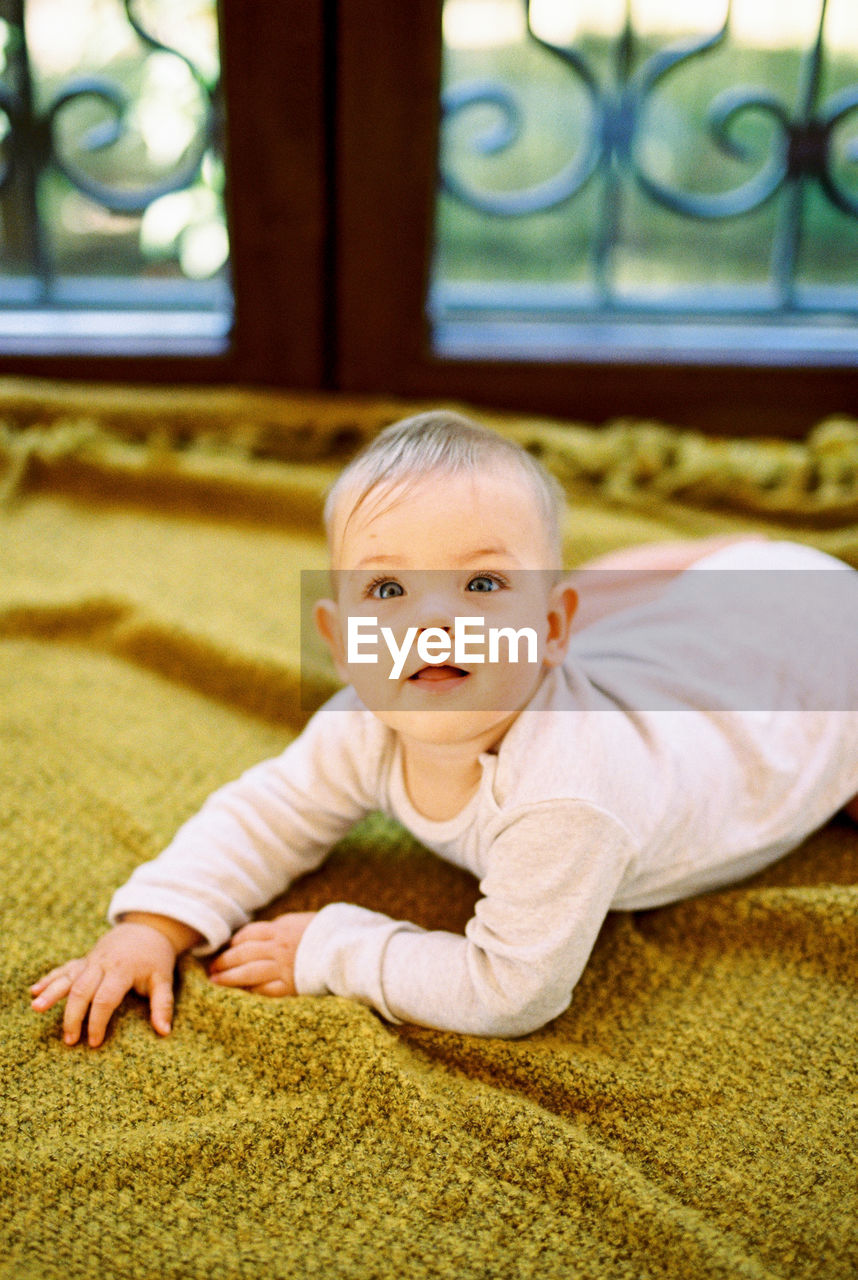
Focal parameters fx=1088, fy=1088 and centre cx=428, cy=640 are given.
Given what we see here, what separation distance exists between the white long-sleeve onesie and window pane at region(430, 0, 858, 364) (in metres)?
0.67

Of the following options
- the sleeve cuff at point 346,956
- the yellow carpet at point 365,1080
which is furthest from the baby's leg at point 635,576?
the sleeve cuff at point 346,956

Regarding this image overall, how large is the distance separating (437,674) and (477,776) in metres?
0.09

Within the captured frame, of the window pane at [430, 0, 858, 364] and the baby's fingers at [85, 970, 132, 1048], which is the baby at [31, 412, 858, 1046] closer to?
the baby's fingers at [85, 970, 132, 1048]

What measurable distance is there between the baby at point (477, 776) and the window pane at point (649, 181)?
0.71 meters

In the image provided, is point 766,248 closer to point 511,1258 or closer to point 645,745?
point 645,745

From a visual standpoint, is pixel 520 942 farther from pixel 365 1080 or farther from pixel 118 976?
pixel 118 976

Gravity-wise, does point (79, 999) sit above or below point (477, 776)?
Answer: below

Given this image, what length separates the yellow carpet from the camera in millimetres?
522

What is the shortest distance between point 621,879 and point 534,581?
0.60ft

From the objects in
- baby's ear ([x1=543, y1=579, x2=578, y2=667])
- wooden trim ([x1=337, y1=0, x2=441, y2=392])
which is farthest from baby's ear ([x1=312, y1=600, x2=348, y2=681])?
wooden trim ([x1=337, y1=0, x2=441, y2=392])

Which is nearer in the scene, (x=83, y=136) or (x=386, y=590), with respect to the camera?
(x=386, y=590)

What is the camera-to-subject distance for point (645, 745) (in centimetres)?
69

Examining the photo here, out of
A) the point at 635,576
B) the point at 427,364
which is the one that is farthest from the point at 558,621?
the point at 427,364

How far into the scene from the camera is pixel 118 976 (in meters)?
0.65
